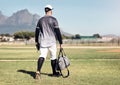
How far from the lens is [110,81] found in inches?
418

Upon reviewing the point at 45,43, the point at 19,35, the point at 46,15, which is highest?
the point at 46,15

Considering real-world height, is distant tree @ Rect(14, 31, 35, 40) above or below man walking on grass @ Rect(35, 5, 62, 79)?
below

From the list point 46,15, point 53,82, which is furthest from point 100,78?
point 46,15

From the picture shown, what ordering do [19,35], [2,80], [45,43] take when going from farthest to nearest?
[19,35]
[45,43]
[2,80]

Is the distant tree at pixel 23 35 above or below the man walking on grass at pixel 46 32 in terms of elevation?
below

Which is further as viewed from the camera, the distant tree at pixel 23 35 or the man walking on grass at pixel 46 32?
the distant tree at pixel 23 35

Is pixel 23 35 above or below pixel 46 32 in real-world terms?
below

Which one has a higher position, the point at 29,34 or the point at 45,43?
the point at 45,43

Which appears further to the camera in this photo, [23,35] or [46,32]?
[23,35]

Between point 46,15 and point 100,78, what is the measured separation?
7.92 feet

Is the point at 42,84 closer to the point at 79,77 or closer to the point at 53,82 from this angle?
the point at 53,82

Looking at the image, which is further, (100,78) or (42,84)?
(100,78)

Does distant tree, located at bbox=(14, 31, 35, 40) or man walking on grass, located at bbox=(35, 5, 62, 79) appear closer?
man walking on grass, located at bbox=(35, 5, 62, 79)

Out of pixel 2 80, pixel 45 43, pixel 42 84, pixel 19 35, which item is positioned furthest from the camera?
pixel 19 35
